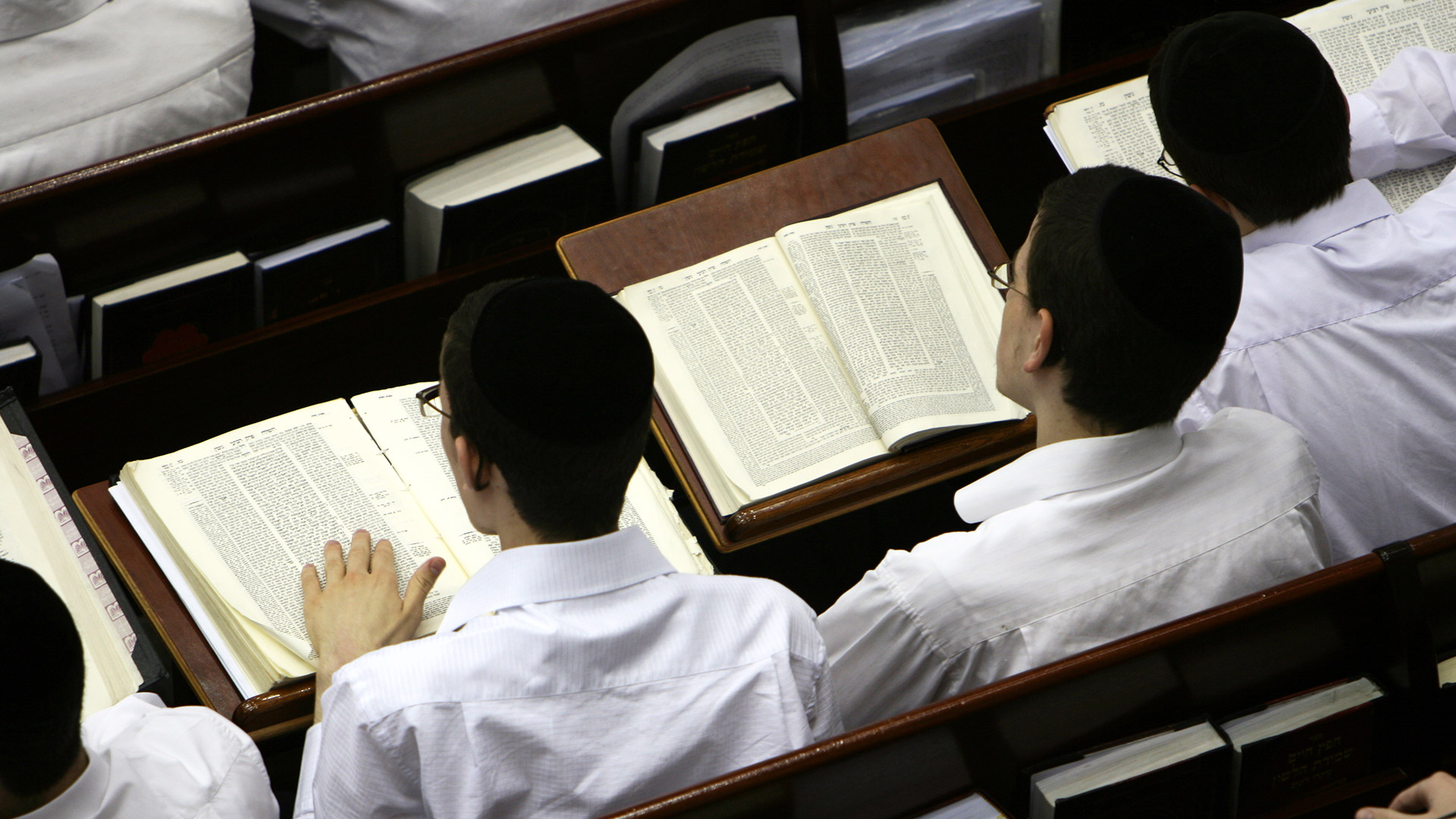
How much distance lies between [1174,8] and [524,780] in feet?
6.32

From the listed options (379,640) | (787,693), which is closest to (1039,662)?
(787,693)

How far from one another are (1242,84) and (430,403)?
1098 millimetres

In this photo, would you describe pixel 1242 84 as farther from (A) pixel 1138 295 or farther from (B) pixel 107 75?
(B) pixel 107 75

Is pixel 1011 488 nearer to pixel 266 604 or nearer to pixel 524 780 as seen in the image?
pixel 524 780

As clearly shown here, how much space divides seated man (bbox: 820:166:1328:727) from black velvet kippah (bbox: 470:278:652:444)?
356mm

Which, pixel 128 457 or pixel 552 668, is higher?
pixel 552 668

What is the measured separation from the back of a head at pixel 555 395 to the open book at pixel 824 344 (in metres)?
0.46

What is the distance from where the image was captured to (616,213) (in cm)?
215

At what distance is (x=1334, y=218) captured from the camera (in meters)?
1.67

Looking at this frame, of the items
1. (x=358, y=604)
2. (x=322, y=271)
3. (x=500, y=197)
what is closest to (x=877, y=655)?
(x=358, y=604)

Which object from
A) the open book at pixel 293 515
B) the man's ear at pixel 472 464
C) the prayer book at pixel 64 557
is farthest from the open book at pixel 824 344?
the prayer book at pixel 64 557

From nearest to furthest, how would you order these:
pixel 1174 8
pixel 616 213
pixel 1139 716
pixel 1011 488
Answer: pixel 1139 716 → pixel 1011 488 → pixel 616 213 → pixel 1174 8

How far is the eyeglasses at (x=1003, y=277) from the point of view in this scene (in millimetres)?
1499

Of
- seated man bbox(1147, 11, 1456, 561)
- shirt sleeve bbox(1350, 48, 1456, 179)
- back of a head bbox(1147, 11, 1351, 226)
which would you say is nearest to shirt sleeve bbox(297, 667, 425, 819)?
seated man bbox(1147, 11, 1456, 561)
